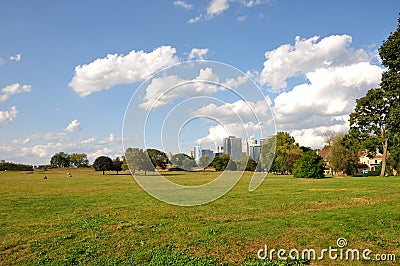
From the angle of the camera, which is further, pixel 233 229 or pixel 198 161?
pixel 198 161

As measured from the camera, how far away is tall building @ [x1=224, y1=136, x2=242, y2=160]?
20.1 metres

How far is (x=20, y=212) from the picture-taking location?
813 inches

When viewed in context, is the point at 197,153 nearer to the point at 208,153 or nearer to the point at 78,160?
the point at 208,153

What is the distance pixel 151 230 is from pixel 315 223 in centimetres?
655

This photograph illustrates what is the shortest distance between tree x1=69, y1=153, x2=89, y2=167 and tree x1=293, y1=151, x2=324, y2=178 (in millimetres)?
137901

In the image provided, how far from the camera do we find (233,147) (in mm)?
20359

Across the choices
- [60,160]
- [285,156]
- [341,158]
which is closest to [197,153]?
[341,158]

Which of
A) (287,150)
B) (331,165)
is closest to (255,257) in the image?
(331,165)

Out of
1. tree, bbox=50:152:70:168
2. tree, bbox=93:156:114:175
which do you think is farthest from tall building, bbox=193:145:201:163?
tree, bbox=50:152:70:168

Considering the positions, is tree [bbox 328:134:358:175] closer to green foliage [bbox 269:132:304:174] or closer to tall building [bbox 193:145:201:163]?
green foliage [bbox 269:132:304:174]

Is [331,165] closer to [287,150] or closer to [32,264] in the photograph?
[287,150]

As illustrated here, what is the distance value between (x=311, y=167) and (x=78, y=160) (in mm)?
143195

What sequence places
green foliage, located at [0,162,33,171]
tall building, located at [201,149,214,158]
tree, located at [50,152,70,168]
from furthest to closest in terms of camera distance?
tree, located at [50,152,70,168] < green foliage, located at [0,162,33,171] < tall building, located at [201,149,214,158]

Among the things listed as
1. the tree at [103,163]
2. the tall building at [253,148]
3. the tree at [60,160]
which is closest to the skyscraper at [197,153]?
the tall building at [253,148]
